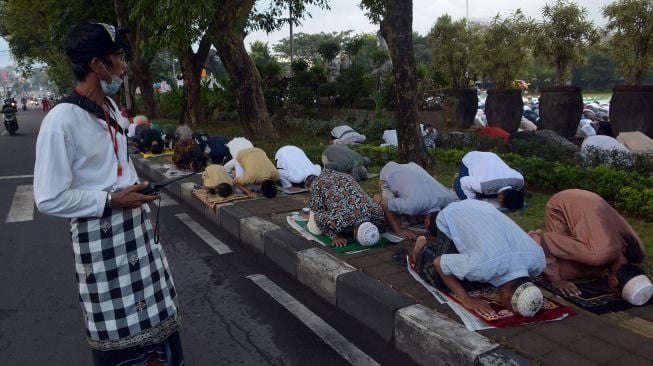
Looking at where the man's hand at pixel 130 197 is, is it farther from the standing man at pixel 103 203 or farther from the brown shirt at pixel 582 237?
the brown shirt at pixel 582 237

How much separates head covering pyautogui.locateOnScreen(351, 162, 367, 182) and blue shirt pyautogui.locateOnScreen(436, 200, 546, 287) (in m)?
4.01

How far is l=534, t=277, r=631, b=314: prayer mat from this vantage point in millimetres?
3236

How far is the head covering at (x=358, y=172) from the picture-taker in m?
7.39

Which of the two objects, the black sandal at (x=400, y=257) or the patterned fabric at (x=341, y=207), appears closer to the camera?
the black sandal at (x=400, y=257)

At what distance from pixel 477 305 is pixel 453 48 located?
1245cm

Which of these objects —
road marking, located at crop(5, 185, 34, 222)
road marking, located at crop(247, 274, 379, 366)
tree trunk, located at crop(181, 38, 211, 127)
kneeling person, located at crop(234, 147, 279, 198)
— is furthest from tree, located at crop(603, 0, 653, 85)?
tree trunk, located at crop(181, 38, 211, 127)

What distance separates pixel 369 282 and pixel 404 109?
13.5 feet

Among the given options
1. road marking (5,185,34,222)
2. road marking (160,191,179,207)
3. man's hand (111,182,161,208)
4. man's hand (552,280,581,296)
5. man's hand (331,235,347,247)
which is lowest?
road marking (160,191,179,207)

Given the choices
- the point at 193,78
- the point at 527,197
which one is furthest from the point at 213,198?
the point at 193,78

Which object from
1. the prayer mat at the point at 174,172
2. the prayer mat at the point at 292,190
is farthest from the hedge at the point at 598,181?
the prayer mat at the point at 174,172

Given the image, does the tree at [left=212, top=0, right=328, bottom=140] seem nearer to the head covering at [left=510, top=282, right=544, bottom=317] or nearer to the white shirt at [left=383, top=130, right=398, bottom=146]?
the white shirt at [left=383, top=130, right=398, bottom=146]

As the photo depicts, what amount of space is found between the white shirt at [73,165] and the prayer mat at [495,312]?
216 centimetres

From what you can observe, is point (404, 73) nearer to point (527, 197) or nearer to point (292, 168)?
point (292, 168)

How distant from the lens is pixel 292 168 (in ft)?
24.3
